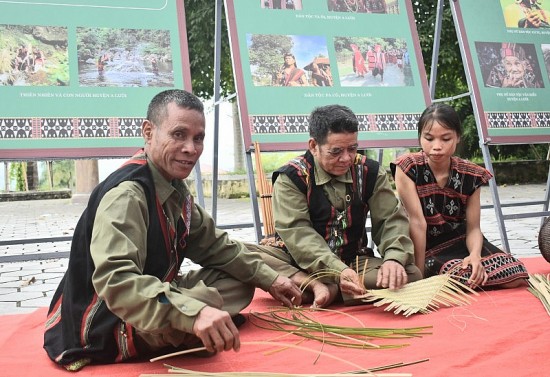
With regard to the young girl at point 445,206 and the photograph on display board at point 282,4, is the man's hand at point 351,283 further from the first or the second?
the photograph on display board at point 282,4

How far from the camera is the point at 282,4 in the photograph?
15.1ft

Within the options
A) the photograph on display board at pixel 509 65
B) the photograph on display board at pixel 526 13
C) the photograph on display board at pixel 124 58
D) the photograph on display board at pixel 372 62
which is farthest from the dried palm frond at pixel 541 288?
the photograph on display board at pixel 526 13

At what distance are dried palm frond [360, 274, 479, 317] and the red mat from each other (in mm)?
46

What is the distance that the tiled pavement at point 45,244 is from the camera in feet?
12.0

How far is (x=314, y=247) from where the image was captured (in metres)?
2.97

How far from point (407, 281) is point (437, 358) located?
99 cm

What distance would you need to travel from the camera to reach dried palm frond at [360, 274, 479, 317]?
2.62 m

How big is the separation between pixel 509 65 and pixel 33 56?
3.78 m

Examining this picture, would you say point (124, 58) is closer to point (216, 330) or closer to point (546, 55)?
point (216, 330)

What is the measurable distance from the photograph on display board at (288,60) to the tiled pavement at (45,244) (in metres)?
1.65

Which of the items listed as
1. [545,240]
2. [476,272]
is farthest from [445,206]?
[545,240]

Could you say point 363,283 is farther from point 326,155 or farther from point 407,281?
point 326,155

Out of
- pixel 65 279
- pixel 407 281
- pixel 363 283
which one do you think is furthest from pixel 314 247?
pixel 65 279

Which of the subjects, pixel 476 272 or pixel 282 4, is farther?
pixel 282 4
